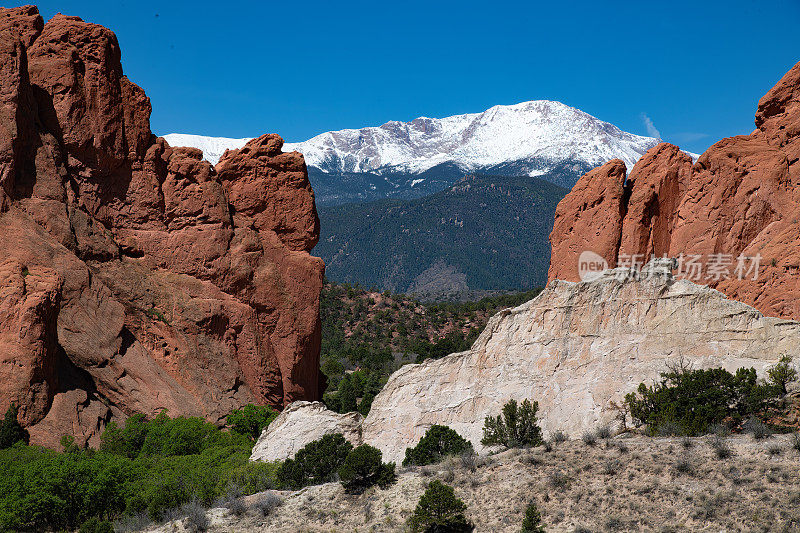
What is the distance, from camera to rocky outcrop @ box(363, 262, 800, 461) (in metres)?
24.9

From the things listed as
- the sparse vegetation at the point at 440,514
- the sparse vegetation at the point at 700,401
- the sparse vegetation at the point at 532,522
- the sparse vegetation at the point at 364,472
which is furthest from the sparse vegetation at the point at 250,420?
the sparse vegetation at the point at 700,401

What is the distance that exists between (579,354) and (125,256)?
22514mm

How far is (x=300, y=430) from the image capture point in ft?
94.3

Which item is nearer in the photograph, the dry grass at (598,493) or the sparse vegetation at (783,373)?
the dry grass at (598,493)

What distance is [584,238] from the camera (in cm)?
4147

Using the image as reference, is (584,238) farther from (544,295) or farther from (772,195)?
(544,295)

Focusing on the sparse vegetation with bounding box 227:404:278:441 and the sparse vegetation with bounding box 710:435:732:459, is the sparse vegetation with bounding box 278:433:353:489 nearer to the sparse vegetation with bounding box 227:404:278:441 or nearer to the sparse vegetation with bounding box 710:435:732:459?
the sparse vegetation with bounding box 227:404:278:441

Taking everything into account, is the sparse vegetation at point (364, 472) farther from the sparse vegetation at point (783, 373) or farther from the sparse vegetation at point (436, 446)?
the sparse vegetation at point (783, 373)

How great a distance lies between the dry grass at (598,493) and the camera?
62.6 feet

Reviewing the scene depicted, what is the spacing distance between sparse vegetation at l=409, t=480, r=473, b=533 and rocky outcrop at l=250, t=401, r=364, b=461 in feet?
22.9

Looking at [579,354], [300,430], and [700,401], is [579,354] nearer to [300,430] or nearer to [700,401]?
[700,401]

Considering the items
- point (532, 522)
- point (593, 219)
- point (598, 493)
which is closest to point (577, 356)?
point (598, 493)

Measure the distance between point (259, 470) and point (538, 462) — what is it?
10.1m

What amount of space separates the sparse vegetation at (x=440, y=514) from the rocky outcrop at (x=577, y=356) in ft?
18.5
